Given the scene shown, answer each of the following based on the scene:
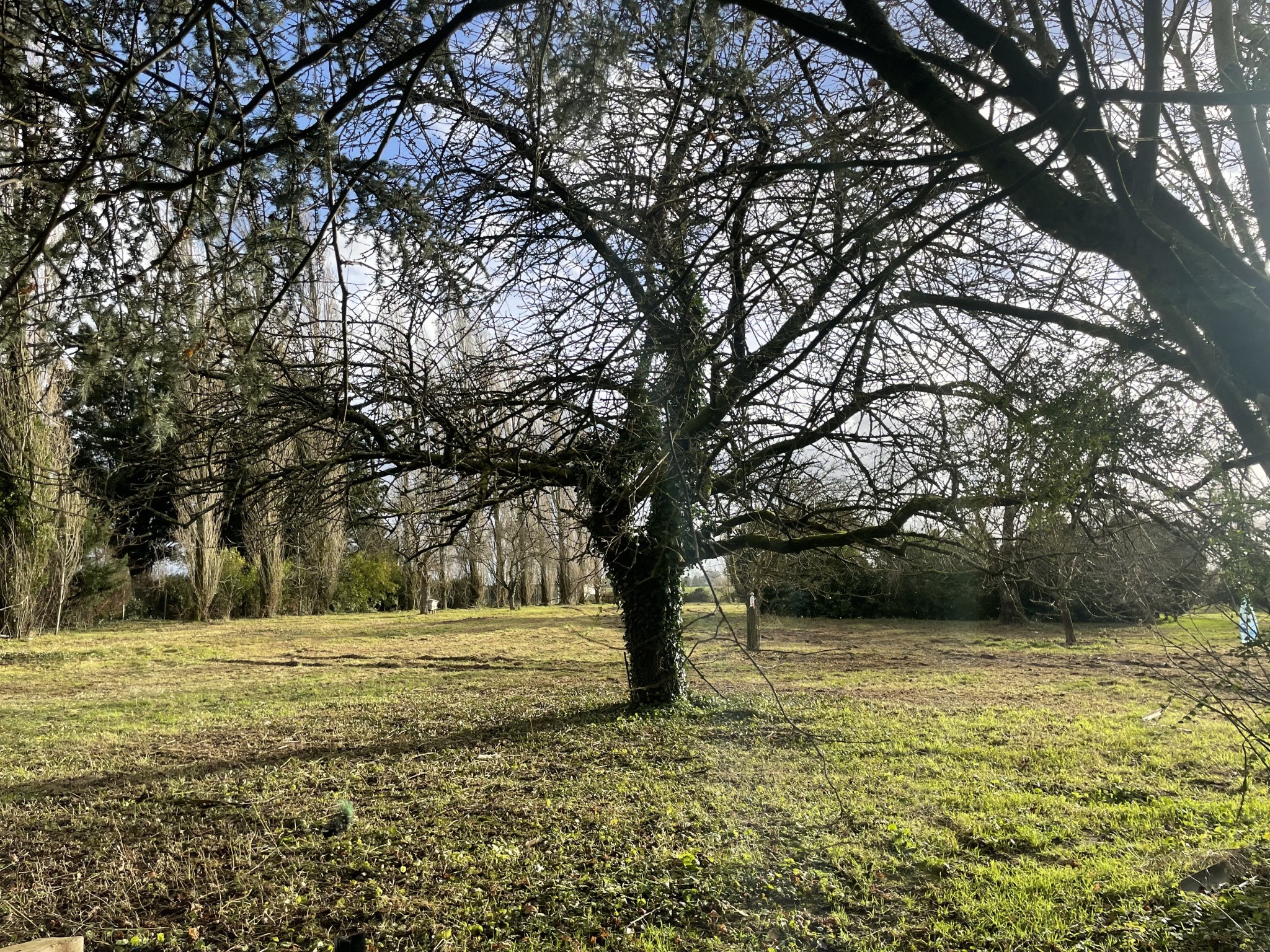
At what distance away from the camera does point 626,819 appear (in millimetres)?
4629

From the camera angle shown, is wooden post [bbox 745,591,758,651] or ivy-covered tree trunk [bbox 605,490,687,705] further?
wooden post [bbox 745,591,758,651]

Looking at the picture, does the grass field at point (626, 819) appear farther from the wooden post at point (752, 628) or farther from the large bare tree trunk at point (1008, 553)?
the wooden post at point (752, 628)

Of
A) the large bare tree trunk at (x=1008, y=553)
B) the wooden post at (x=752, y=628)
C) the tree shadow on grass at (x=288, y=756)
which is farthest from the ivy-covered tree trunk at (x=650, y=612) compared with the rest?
the wooden post at (x=752, y=628)

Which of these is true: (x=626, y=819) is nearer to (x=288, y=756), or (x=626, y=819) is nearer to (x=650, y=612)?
(x=650, y=612)

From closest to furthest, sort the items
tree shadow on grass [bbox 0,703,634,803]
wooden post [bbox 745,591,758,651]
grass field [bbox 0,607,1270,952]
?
grass field [bbox 0,607,1270,952]
tree shadow on grass [bbox 0,703,634,803]
wooden post [bbox 745,591,758,651]

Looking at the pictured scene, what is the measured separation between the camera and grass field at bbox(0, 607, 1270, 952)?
3301 mm

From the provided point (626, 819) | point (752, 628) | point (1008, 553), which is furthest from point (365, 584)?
point (1008, 553)

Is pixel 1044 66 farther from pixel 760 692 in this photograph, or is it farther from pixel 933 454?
pixel 760 692

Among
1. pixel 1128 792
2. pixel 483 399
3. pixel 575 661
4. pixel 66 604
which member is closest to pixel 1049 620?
pixel 575 661

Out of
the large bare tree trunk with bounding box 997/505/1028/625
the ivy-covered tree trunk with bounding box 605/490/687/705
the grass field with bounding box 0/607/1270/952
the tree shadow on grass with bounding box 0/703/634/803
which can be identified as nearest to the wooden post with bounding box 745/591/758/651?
the grass field with bounding box 0/607/1270/952

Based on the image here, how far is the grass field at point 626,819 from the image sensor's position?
10.8 ft

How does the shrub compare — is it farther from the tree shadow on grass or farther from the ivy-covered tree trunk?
the ivy-covered tree trunk

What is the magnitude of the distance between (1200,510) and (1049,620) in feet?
56.9

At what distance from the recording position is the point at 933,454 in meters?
4.54
